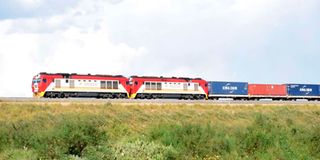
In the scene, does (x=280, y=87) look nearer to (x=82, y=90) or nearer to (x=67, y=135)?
(x=82, y=90)

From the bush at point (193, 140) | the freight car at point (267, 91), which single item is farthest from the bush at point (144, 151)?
the freight car at point (267, 91)

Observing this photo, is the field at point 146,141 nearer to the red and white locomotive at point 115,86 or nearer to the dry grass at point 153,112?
the dry grass at point 153,112

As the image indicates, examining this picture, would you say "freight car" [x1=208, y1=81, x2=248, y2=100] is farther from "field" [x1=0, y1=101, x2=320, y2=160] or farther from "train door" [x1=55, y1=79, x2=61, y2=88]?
"field" [x1=0, y1=101, x2=320, y2=160]

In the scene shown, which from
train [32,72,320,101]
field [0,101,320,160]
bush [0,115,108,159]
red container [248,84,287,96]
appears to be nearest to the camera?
field [0,101,320,160]

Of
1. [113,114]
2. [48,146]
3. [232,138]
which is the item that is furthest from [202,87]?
[48,146]

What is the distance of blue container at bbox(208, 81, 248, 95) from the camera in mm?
66875

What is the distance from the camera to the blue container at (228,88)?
66.9 metres

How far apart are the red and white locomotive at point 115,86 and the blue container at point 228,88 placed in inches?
103

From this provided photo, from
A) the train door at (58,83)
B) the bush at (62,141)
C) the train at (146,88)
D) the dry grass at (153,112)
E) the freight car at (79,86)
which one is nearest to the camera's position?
the bush at (62,141)

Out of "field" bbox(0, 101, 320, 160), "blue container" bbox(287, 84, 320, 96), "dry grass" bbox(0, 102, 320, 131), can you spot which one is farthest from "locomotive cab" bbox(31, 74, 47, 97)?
"blue container" bbox(287, 84, 320, 96)

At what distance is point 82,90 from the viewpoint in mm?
54688

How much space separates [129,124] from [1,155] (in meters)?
18.9

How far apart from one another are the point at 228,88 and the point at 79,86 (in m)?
23.7

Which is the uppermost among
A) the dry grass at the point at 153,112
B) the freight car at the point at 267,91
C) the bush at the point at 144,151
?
the freight car at the point at 267,91
